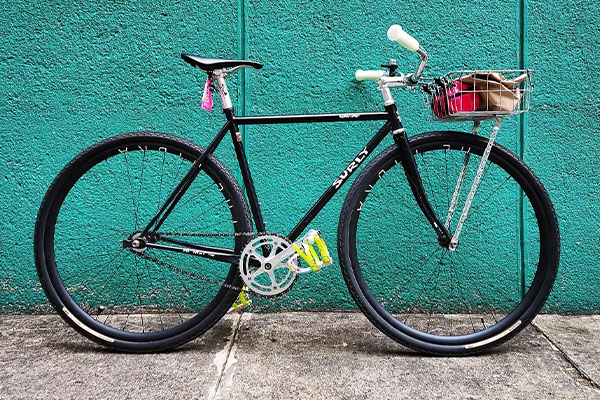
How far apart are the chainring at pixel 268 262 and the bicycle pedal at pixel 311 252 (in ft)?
0.13

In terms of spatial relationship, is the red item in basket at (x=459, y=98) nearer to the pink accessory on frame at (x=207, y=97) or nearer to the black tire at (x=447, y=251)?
the black tire at (x=447, y=251)

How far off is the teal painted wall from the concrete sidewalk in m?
0.66

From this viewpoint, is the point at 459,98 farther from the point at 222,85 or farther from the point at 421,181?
the point at 222,85

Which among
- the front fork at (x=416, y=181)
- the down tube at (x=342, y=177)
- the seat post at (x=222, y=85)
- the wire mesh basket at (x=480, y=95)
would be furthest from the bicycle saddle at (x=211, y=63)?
the wire mesh basket at (x=480, y=95)

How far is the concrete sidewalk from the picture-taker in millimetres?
2352

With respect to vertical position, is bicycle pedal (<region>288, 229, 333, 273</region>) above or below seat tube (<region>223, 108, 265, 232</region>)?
below

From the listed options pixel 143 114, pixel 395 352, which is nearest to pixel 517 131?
pixel 395 352

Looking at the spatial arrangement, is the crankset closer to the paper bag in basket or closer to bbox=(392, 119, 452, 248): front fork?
bbox=(392, 119, 452, 248): front fork

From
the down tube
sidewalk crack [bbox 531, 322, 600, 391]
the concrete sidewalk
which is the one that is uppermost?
the down tube

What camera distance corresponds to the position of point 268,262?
2707mm

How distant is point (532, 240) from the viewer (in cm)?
334

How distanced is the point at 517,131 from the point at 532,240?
709mm

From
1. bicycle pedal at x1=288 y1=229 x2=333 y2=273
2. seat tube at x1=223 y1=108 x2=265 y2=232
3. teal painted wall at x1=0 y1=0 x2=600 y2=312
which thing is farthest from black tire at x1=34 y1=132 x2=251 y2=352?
bicycle pedal at x1=288 y1=229 x2=333 y2=273

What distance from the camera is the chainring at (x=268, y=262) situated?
2707 mm
